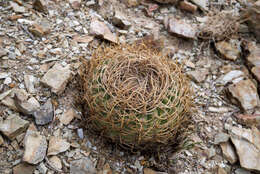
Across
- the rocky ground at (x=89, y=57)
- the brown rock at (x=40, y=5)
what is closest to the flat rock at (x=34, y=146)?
the rocky ground at (x=89, y=57)

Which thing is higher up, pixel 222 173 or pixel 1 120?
pixel 1 120

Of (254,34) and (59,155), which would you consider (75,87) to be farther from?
(254,34)

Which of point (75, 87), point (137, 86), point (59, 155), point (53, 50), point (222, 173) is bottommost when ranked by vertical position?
point (222, 173)

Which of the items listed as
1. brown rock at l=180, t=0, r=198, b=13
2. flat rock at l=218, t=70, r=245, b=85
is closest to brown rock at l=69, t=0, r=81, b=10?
brown rock at l=180, t=0, r=198, b=13

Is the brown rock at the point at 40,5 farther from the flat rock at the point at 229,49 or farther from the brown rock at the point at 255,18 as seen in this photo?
the brown rock at the point at 255,18

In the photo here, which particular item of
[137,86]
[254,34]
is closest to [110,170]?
[137,86]

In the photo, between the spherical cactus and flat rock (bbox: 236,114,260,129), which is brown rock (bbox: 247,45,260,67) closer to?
flat rock (bbox: 236,114,260,129)
